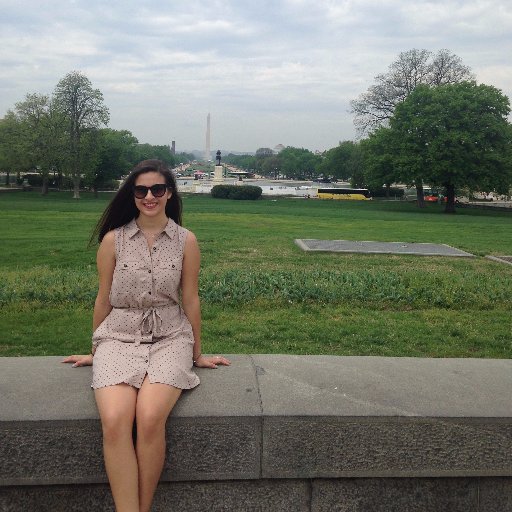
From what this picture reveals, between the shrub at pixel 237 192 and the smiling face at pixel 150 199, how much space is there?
50957 millimetres

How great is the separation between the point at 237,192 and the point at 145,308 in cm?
5128

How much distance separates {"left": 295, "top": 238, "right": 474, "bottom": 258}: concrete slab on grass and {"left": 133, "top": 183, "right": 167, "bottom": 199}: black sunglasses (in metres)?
9.80

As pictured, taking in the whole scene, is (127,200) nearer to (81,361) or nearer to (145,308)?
(145,308)

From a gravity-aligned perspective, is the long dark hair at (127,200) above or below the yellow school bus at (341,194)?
above

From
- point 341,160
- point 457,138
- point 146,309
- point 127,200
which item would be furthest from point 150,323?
point 341,160

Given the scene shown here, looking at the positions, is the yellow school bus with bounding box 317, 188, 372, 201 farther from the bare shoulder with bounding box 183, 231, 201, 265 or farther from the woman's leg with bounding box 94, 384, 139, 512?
the woman's leg with bounding box 94, 384, 139, 512

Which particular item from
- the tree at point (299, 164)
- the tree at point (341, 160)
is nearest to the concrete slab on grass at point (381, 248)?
Result: the tree at point (341, 160)

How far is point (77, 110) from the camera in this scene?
167 ft

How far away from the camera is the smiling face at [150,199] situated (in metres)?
3.28

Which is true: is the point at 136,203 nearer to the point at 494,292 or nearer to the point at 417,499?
the point at 417,499

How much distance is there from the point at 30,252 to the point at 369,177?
37.1 metres

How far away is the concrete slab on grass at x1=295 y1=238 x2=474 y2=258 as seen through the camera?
13.0 meters

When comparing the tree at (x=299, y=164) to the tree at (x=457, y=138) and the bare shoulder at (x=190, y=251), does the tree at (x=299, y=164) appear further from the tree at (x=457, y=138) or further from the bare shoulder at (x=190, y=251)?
the bare shoulder at (x=190, y=251)

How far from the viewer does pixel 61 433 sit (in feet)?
8.50
